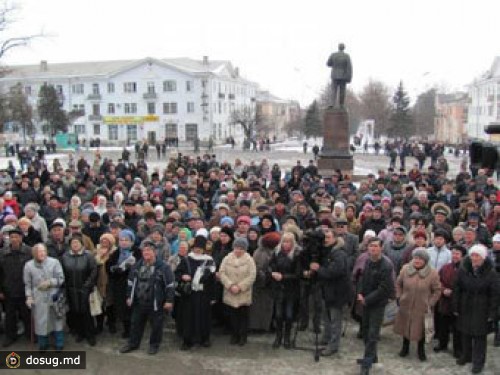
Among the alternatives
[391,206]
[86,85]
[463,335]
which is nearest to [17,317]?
[463,335]

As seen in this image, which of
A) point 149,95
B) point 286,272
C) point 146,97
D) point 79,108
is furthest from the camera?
point 79,108

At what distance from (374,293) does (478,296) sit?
1176 millimetres

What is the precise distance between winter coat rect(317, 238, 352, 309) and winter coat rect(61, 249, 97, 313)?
2.94 metres

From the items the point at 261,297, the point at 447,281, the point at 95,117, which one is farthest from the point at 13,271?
the point at 95,117

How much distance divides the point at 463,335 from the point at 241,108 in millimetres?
70369

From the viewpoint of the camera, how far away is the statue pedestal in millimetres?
20719

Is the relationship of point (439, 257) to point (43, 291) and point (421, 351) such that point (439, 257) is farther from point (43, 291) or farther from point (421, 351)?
point (43, 291)

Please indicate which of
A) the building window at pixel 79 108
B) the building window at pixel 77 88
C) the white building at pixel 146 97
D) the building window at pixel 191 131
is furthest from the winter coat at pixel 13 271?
the building window at pixel 77 88

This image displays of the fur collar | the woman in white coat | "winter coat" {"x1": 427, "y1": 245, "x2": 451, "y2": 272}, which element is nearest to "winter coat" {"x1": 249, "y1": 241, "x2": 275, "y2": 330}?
the fur collar

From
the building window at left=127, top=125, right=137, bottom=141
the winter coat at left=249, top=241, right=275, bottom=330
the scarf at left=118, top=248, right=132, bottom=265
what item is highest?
the building window at left=127, top=125, right=137, bottom=141

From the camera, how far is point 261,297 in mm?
7465

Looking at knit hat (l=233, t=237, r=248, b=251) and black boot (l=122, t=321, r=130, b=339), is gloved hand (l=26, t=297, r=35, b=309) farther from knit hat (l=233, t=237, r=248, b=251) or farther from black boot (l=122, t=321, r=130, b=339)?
knit hat (l=233, t=237, r=248, b=251)

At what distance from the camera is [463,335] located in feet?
21.7

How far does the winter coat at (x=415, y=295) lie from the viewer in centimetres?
648
